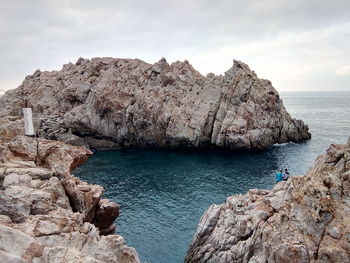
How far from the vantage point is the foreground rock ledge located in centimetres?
1634

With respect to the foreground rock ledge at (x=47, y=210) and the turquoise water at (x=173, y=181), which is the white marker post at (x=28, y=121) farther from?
the turquoise water at (x=173, y=181)

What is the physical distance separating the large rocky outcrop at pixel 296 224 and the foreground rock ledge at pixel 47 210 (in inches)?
419

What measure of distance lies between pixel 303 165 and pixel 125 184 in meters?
36.9

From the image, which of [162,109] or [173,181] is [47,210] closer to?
[173,181]

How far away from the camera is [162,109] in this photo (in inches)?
3511

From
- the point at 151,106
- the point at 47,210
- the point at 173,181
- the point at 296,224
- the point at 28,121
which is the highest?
the point at 151,106

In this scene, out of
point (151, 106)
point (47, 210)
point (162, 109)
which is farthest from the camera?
point (151, 106)

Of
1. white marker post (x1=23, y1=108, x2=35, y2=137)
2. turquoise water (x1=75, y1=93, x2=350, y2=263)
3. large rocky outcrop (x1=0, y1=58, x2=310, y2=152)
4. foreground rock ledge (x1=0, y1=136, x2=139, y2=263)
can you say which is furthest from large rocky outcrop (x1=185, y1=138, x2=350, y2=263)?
large rocky outcrop (x1=0, y1=58, x2=310, y2=152)

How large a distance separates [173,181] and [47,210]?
141 ft

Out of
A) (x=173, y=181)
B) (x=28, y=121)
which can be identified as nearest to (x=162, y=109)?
(x=173, y=181)

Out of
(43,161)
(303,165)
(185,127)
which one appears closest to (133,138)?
(185,127)

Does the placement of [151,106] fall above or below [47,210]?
above

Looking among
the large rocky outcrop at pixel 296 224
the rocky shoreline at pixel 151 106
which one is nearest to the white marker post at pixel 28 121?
the large rocky outcrop at pixel 296 224

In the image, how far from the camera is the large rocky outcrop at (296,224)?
22.5m
